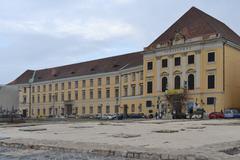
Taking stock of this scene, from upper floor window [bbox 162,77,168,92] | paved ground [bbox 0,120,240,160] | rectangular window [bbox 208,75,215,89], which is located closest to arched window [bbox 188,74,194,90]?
rectangular window [bbox 208,75,215,89]

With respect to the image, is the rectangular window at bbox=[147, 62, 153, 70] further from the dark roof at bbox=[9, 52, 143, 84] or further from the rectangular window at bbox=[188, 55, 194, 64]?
the rectangular window at bbox=[188, 55, 194, 64]

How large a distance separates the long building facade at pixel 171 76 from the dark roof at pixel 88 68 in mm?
308

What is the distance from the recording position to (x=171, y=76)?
8838 cm

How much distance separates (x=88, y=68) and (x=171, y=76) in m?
34.3

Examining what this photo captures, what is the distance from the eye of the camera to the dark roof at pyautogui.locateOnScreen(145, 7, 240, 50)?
84500mm

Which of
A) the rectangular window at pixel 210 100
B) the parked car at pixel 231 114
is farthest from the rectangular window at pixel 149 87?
the parked car at pixel 231 114

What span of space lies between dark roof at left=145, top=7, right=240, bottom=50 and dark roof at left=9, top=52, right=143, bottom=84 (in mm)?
10695

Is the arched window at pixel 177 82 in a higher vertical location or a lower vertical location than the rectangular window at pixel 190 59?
lower

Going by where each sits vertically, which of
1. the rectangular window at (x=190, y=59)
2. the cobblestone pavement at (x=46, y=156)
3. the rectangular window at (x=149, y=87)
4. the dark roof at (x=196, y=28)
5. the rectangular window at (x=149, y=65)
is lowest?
the cobblestone pavement at (x=46, y=156)

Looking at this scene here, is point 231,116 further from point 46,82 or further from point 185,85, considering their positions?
point 46,82

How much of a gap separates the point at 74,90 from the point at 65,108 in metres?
6.21

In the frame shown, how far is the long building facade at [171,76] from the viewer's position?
3221 inches

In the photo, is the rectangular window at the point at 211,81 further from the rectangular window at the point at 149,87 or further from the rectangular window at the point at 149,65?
the rectangular window at the point at 149,87

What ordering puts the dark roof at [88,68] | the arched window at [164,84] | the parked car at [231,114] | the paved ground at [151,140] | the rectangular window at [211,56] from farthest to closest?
the dark roof at [88,68], the arched window at [164,84], the rectangular window at [211,56], the parked car at [231,114], the paved ground at [151,140]
